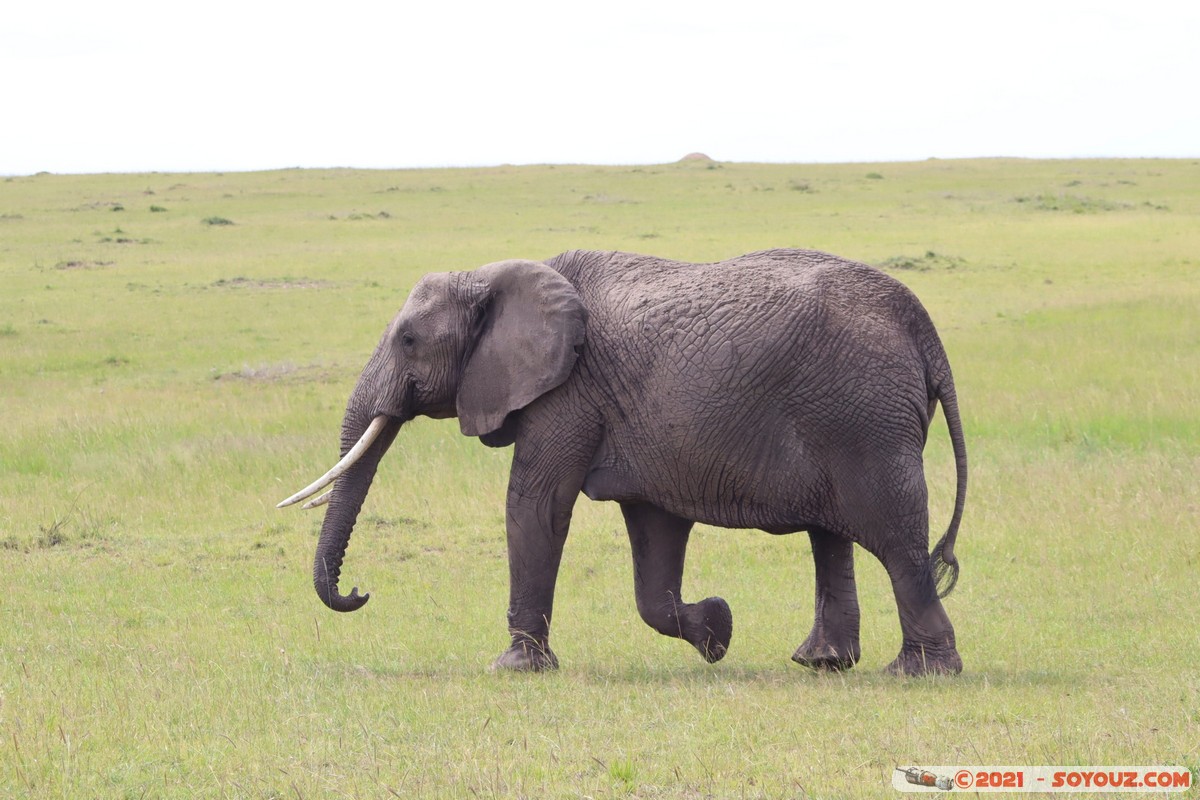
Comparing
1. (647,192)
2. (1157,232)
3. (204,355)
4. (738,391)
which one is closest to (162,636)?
(738,391)

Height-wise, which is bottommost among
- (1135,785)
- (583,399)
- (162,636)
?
(162,636)

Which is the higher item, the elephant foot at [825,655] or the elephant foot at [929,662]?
the elephant foot at [929,662]

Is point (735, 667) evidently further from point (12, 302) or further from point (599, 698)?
point (12, 302)

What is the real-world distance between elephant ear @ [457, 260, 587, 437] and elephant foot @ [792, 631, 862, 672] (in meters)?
1.92

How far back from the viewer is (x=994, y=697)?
664cm

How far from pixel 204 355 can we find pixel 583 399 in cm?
1477

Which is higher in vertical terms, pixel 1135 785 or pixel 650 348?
pixel 650 348

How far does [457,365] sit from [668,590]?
1654mm

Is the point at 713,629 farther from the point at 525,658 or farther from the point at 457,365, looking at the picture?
the point at 457,365

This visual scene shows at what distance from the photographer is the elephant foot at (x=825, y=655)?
7836mm

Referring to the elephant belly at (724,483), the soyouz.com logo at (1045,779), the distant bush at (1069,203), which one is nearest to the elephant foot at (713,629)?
the elephant belly at (724,483)

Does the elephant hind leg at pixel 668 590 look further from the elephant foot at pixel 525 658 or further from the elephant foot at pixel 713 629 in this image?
the elephant foot at pixel 525 658

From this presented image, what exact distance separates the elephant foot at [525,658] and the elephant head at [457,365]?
0.79 metres

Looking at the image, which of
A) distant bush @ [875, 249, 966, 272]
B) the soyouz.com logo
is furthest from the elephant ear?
distant bush @ [875, 249, 966, 272]
